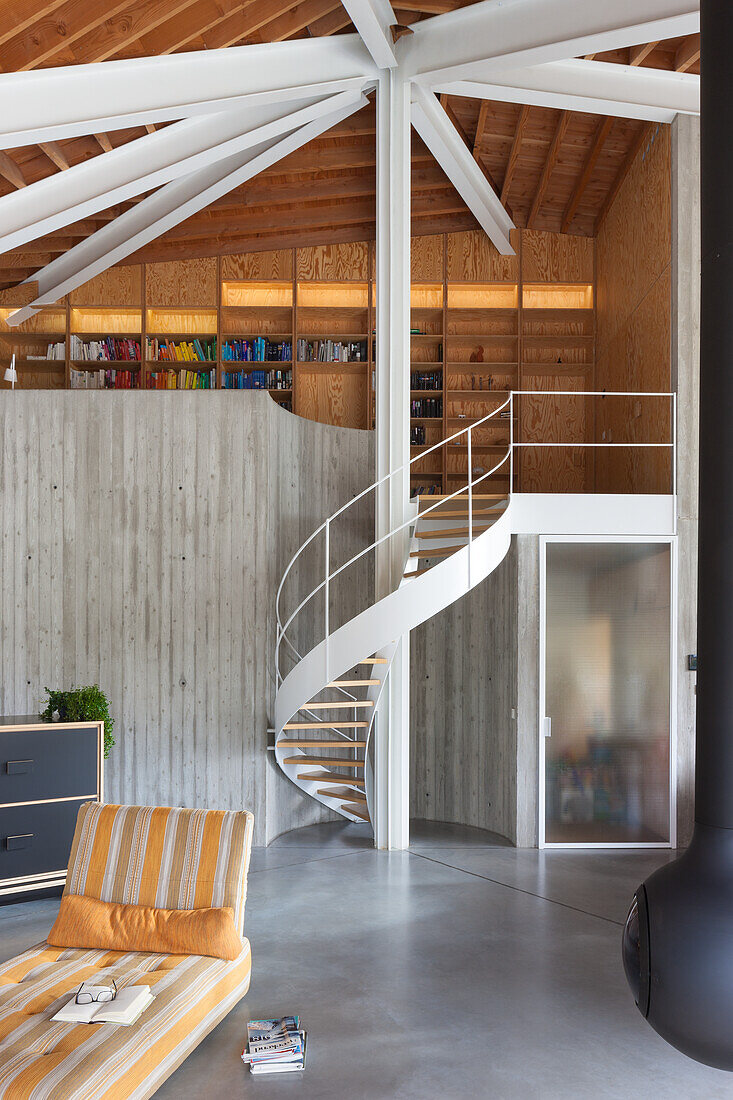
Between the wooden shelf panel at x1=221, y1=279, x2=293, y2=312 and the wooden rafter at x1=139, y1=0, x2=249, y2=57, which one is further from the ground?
the wooden rafter at x1=139, y1=0, x2=249, y2=57

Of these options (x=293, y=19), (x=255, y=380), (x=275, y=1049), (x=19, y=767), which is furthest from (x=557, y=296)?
(x=275, y=1049)

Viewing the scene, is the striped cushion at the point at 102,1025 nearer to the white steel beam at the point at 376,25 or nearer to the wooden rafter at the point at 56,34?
the wooden rafter at the point at 56,34

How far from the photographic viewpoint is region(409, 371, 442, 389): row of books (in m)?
10.1

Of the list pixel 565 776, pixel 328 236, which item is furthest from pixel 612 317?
pixel 565 776

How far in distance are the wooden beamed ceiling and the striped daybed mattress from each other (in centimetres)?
445

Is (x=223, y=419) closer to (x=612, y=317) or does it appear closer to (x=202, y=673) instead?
(x=202, y=673)

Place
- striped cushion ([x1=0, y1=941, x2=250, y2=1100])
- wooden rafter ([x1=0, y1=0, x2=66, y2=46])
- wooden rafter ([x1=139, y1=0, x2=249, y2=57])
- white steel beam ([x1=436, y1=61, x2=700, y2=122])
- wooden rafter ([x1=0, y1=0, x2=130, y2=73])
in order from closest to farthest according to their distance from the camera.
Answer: striped cushion ([x1=0, y1=941, x2=250, y2=1100])
wooden rafter ([x1=0, y1=0, x2=66, y2=46])
wooden rafter ([x1=0, y1=0, x2=130, y2=73])
wooden rafter ([x1=139, y1=0, x2=249, y2=57])
white steel beam ([x1=436, y1=61, x2=700, y2=122])

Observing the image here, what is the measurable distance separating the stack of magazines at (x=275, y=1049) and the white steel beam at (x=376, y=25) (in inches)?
229

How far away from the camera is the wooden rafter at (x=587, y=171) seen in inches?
312

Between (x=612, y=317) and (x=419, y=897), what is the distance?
603 centimetres

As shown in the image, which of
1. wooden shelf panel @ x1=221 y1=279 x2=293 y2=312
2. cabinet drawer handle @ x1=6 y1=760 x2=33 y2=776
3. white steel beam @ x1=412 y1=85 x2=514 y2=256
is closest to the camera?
cabinet drawer handle @ x1=6 y1=760 x2=33 y2=776

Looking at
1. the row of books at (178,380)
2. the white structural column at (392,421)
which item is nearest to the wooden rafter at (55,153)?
the white structural column at (392,421)

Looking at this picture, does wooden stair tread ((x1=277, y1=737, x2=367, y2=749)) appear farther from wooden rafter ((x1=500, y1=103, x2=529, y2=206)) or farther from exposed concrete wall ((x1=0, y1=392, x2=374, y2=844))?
wooden rafter ((x1=500, y1=103, x2=529, y2=206))

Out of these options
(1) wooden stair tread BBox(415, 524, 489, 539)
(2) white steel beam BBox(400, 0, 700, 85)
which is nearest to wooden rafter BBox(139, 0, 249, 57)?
(2) white steel beam BBox(400, 0, 700, 85)
